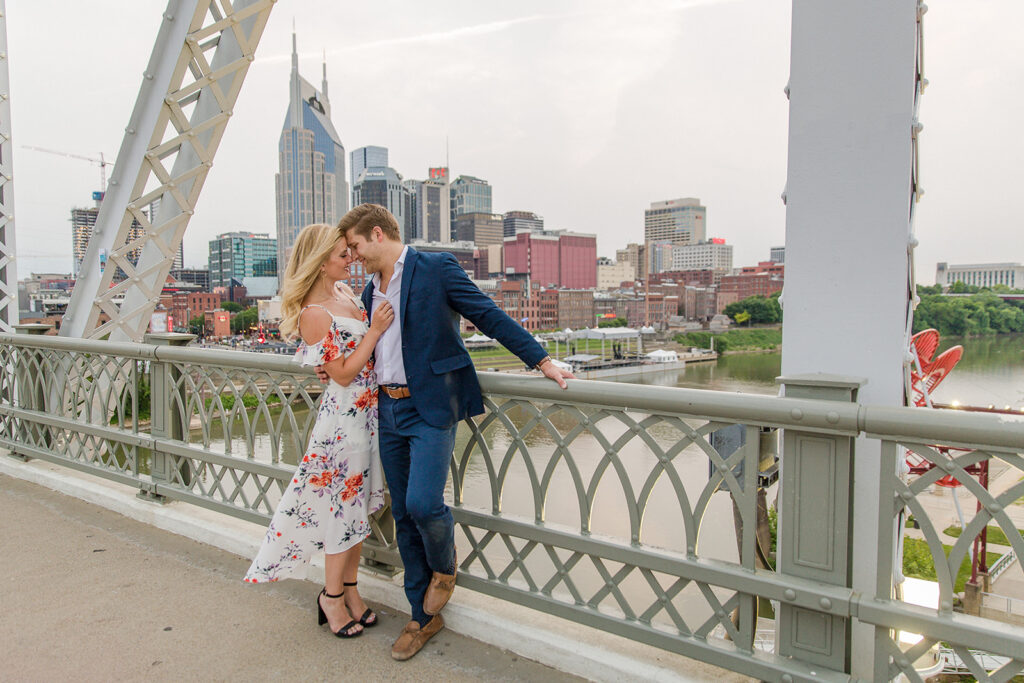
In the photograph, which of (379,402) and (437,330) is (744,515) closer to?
(437,330)

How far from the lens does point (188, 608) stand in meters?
2.64

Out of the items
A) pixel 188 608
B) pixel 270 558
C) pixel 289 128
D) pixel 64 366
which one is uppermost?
pixel 289 128

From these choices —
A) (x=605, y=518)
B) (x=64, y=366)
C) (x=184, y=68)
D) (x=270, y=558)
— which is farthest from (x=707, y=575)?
(x=605, y=518)

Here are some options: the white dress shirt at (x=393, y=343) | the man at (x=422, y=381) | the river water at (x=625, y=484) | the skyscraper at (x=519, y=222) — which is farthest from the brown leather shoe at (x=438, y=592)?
the skyscraper at (x=519, y=222)

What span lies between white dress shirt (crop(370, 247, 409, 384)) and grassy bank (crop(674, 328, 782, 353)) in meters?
80.7

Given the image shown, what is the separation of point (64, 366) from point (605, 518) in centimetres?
1928

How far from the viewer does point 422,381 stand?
7.24ft

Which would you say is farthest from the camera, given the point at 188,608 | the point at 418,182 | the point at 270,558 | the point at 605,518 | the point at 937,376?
the point at 418,182

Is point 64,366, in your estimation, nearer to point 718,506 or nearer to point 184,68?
point 184,68

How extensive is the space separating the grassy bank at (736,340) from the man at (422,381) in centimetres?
8065

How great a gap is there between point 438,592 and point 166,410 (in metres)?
2.15

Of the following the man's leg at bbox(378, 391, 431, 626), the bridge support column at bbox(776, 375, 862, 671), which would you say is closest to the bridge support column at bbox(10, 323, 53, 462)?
the man's leg at bbox(378, 391, 431, 626)

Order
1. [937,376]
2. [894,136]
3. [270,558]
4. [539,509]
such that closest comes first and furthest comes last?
[894,136], [539,509], [270,558], [937,376]

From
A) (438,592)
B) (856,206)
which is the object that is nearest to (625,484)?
(438,592)
